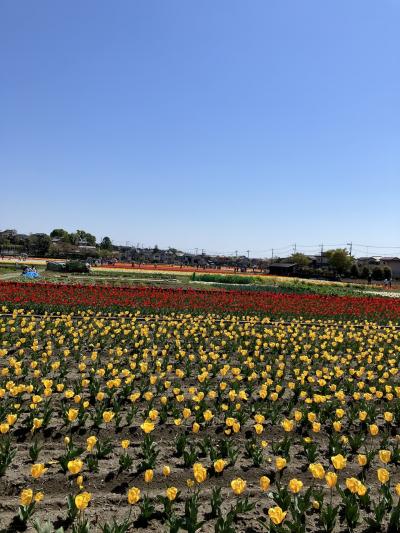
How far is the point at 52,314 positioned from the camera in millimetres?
14602

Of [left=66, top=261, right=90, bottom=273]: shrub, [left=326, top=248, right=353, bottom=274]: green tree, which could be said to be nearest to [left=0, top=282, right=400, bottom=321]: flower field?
[left=66, top=261, right=90, bottom=273]: shrub

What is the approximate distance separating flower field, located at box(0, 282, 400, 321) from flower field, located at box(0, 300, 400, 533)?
479cm

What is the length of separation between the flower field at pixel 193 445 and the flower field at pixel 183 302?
188 inches

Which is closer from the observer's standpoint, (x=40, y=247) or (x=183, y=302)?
(x=183, y=302)

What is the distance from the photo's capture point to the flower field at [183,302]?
55.3 feet

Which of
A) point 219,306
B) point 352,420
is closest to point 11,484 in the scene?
point 352,420

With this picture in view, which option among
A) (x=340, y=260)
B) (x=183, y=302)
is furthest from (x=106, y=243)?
(x=183, y=302)

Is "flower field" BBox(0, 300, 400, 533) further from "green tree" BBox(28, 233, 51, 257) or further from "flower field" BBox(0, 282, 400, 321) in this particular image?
"green tree" BBox(28, 233, 51, 257)

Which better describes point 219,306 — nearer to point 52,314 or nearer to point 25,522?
point 52,314

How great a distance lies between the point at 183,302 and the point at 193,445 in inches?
506

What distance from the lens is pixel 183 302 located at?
61.1 ft

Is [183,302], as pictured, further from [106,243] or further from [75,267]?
[106,243]

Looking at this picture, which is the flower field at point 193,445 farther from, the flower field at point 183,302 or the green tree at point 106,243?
the green tree at point 106,243

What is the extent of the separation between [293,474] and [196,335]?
24.4 feet
